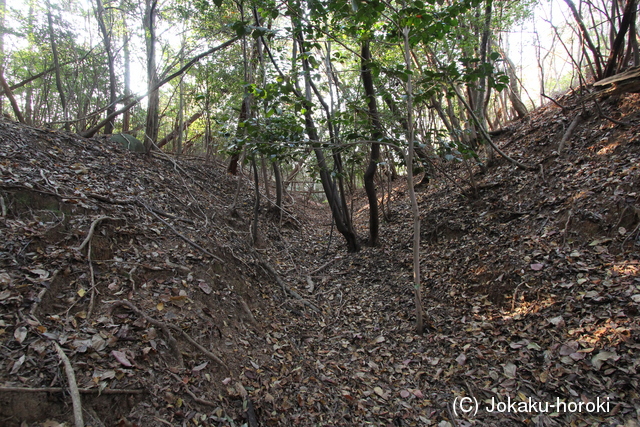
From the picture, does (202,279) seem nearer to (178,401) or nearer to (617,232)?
(178,401)

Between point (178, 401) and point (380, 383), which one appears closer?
point (178, 401)

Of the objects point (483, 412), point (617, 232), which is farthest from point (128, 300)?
point (617, 232)

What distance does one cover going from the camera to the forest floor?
2.30 m


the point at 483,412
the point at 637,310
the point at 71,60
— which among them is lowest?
the point at 483,412

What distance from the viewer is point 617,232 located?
11.3 feet

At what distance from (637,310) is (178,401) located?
3.80 m

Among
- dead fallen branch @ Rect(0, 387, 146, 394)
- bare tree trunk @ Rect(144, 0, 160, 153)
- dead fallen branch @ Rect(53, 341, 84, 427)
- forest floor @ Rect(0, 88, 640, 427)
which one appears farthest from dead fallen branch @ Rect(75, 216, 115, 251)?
bare tree trunk @ Rect(144, 0, 160, 153)

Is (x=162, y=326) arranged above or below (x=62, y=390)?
above

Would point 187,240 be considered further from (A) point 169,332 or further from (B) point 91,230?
(A) point 169,332

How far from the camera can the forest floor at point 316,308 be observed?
2299 millimetres

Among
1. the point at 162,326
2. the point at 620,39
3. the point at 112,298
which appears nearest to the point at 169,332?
the point at 162,326

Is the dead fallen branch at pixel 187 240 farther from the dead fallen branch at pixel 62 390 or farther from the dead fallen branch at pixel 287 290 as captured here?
the dead fallen branch at pixel 62 390

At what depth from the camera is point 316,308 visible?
4.66 m

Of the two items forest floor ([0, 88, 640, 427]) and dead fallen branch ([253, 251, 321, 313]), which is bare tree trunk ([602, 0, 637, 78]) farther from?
dead fallen branch ([253, 251, 321, 313])
